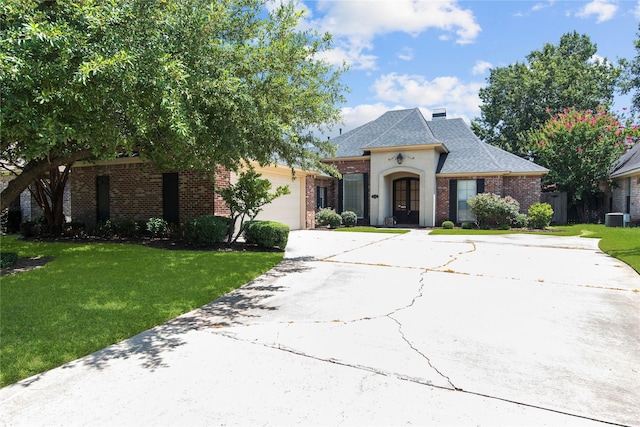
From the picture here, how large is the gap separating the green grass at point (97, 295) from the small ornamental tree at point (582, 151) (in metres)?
19.5

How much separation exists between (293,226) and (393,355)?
563 inches

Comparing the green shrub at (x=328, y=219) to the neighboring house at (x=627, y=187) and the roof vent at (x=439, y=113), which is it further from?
the neighboring house at (x=627, y=187)

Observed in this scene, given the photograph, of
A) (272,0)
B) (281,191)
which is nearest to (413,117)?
(281,191)

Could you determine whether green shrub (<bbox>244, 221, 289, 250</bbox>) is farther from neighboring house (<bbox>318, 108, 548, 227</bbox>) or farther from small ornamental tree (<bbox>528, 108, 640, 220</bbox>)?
small ornamental tree (<bbox>528, 108, 640, 220</bbox>)

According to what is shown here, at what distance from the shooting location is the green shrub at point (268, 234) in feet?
35.5

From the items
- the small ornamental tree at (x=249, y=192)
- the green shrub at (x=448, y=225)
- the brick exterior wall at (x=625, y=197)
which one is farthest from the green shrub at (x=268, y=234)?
the brick exterior wall at (x=625, y=197)

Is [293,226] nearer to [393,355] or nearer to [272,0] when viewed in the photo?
[272,0]

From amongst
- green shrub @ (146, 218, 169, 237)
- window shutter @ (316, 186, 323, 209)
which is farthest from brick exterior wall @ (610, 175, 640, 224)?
green shrub @ (146, 218, 169, 237)

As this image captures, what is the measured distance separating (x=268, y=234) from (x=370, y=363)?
Result: 744cm

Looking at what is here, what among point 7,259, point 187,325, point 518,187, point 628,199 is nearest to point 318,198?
point 518,187

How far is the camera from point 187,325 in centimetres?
487

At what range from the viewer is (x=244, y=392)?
315cm

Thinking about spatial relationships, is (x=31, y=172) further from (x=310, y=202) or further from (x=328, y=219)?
(x=328, y=219)

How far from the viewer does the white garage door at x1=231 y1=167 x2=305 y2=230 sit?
51.6 feet
